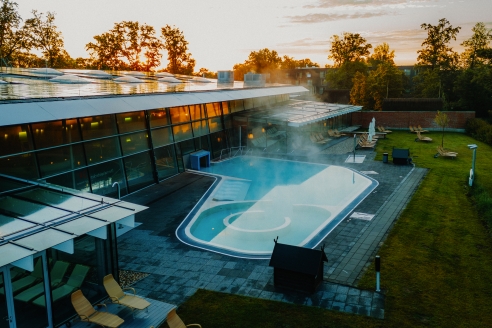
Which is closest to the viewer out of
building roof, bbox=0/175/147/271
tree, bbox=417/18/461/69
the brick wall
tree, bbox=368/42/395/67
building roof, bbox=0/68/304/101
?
building roof, bbox=0/175/147/271

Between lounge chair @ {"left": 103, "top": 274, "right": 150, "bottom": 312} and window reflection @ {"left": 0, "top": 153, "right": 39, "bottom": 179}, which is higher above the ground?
window reflection @ {"left": 0, "top": 153, "right": 39, "bottom": 179}

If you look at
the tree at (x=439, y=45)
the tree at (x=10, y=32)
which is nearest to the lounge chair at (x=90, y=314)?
the tree at (x=10, y=32)

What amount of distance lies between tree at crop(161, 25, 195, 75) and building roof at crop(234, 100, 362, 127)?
94.0 ft

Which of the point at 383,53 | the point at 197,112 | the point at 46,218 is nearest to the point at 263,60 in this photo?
the point at 383,53

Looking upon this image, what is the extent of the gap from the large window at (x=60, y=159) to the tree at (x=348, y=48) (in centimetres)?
6447

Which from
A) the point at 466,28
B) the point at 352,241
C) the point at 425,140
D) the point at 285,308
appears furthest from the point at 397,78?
the point at 285,308

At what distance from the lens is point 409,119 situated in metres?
39.6

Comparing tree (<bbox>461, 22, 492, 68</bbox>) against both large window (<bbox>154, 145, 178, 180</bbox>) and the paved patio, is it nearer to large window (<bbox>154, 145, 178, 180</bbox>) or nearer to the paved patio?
the paved patio

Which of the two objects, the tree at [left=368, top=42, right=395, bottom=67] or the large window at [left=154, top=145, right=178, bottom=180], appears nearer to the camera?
the large window at [left=154, top=145, right=178, bottom=180]

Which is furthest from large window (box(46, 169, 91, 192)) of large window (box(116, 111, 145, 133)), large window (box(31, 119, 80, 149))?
large window (box(116, 111, 145, 133))

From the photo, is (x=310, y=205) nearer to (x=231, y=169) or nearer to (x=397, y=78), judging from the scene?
(x=231, y=169)

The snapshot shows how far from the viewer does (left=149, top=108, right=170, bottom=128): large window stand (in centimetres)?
1971

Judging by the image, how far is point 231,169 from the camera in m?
22.9

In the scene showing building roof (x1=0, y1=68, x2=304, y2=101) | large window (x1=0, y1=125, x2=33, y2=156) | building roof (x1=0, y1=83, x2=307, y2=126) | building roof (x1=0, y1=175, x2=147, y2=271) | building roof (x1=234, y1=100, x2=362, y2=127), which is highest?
building roof (x1=0, y1=68, x2=304, y2=101)
